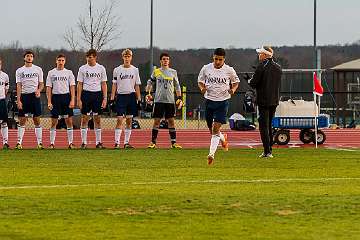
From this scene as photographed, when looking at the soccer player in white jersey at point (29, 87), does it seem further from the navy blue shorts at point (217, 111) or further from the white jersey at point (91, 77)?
the navy blue shorts at point (217, 111)

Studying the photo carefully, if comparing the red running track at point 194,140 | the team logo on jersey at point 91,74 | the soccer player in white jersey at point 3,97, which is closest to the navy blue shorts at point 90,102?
the team logo on jersey at point 91,74

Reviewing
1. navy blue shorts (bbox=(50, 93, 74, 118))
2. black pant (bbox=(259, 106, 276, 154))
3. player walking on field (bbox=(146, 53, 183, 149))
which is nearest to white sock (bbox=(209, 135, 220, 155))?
black pant (bbox=(259, 106, 276, 154))

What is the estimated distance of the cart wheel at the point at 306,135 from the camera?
78.8ft

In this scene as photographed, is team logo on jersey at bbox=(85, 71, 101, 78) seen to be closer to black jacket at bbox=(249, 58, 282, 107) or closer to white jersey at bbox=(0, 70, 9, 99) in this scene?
white jersey at bbox=(0, 70, 9, 99)

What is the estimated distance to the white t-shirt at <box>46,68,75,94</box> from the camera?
67.9 feet

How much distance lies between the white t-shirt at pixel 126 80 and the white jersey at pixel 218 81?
379 centimetres

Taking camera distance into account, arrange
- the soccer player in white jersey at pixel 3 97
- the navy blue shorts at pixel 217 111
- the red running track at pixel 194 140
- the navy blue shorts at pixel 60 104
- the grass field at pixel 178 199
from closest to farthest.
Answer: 1. the grass field at pixel 178 199
2. the navy blue shorts at pixel 217 111
3. the soccer player in white jersey at pixel 3 97
4. the navy blue shorts at pixel 60 104
5. the red running track at pixel 194 140

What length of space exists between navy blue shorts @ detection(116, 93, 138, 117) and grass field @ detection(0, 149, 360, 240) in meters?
3.86

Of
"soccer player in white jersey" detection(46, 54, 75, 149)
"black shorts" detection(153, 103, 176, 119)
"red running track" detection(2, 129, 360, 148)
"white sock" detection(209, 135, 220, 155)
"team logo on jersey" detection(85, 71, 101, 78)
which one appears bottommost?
"red running track" detection(2, 129, 360, 148)

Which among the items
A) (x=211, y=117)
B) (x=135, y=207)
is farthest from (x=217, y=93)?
(x=135, y=207)

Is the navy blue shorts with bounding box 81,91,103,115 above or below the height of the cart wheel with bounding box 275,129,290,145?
above

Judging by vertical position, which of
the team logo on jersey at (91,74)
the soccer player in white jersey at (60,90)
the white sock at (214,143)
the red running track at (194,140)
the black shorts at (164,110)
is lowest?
the red running track at (194,140)

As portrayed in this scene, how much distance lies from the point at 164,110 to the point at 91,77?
68.6 inches

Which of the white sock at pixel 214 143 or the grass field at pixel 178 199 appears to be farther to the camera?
the white sock at pixel 214 143
